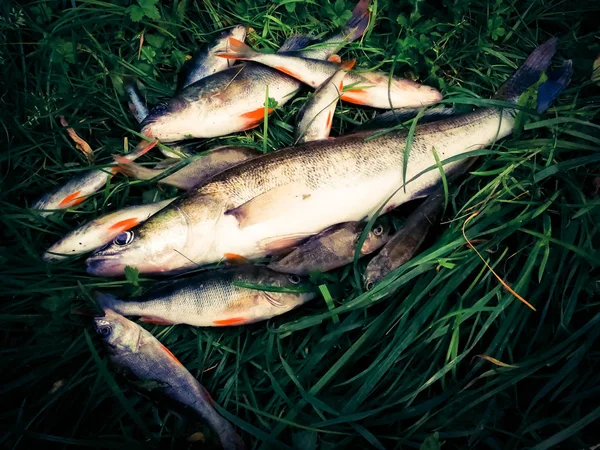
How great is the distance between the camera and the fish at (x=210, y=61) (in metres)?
3.44

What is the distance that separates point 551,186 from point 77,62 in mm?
3550

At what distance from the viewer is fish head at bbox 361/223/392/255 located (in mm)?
2756

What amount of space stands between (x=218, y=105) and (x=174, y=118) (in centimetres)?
32

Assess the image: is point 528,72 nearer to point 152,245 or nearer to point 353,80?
point 353,80

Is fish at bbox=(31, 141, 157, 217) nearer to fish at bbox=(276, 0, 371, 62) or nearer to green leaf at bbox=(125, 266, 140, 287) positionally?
green leaf at bbox=(125, 266, 140, 287)

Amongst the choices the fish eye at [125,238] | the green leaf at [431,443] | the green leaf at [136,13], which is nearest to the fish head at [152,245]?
the fish eye at [125,238]

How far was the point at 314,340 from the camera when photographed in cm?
291

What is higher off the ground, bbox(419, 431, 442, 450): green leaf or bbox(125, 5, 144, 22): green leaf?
bbox(125, 5, 144, 22): green leaf

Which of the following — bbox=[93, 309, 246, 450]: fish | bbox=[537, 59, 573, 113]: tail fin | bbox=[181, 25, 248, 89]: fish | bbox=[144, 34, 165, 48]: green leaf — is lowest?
bbox=[93, 309, 246, 450]: fish

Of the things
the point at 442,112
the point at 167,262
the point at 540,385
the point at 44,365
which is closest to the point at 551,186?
the point at 442,112

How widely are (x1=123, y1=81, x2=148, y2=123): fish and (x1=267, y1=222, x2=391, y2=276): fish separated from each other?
1.63m

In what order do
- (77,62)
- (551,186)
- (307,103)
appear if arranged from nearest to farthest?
(551,186) → (307,103) → (77,62)

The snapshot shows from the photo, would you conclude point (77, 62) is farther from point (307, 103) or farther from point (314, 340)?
point (314, 340)

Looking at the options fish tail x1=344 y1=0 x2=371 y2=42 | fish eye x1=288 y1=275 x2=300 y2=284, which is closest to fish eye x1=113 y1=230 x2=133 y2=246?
fish eye x1=288 y1=275 x2=300 y2=284
